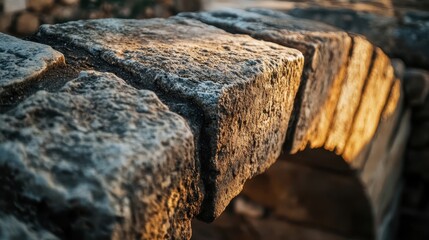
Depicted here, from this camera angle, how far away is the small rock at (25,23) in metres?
2.54

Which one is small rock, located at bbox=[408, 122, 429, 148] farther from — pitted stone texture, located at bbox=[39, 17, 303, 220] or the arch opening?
pitted stone texture, located at bbox=[39, 17, 303, 220]

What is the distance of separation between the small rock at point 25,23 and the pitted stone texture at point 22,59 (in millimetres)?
1806

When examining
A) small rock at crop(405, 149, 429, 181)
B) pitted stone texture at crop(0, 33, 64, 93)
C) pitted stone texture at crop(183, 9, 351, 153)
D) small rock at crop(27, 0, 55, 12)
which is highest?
pitted stone texture at crop(0, 33, 64, 93)

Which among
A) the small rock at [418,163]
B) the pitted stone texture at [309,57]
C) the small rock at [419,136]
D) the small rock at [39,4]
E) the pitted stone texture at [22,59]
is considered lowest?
the small rock at [418,163]

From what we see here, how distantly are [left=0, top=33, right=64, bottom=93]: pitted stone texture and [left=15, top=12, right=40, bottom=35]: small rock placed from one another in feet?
5.92

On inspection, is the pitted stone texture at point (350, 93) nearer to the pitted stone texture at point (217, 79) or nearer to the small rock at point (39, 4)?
the pitted stone texture at point (217, 79)

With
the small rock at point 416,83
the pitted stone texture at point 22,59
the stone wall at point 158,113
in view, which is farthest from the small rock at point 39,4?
the small rock at point 416,83

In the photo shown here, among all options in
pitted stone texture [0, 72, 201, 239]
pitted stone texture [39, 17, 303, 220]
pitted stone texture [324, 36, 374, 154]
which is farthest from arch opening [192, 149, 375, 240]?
pitted stone texture [0, 72, 201, 239]

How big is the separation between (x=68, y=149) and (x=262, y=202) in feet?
6.74

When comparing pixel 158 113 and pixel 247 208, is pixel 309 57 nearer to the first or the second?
pixel 158 113

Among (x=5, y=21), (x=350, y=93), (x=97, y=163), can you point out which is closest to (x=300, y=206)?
(x=350, y=93)

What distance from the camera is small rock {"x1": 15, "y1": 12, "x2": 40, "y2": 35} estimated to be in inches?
100

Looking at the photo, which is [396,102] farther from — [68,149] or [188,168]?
[68,149]

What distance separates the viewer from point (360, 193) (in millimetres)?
2186
